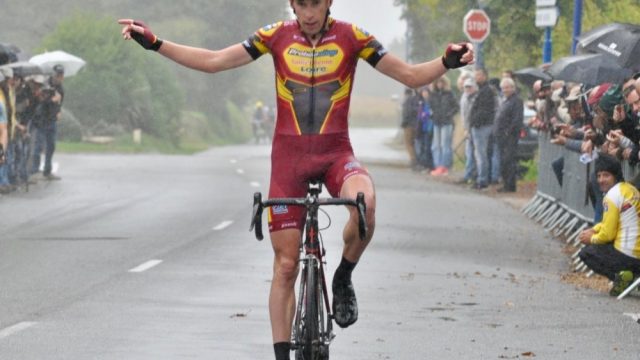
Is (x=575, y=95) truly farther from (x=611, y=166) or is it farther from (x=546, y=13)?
(x=546, y=13)

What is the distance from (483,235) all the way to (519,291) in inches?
239

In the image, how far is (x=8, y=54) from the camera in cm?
2722

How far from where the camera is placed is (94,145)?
54.2 meters

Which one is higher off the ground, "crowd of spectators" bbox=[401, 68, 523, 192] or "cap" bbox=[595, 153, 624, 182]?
"cap" bbox=[595, 153, 624, 182]

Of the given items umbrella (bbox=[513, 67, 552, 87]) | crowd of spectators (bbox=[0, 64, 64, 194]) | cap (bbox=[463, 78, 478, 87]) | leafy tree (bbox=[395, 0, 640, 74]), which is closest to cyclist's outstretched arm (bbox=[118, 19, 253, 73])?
crowd of spectators (bbox=[0, 64, 64, 194])

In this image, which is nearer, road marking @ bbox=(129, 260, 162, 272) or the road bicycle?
the road bicycle

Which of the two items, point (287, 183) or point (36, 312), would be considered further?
point (36, 312)

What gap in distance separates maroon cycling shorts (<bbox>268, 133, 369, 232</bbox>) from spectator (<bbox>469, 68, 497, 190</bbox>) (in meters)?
20.4

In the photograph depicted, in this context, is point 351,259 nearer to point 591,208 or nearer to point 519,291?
point 519,291

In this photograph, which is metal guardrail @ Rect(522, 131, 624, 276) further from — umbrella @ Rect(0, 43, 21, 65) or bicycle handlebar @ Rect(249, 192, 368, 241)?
umbrella @ Rect(0, 43, 21, 65)

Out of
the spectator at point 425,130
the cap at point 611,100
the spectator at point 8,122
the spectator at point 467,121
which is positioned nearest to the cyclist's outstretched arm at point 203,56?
the cap at point 611,100

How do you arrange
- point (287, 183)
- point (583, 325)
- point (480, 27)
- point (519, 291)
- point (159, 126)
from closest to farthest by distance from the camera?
point (287, 183) → point (583, 325) → point (519, 291) → point (480, 27) → point (159, 126)

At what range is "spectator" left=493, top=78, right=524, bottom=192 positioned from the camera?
27.5m

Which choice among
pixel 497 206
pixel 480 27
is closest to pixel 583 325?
pixel 497 206
